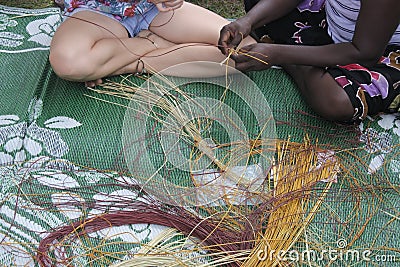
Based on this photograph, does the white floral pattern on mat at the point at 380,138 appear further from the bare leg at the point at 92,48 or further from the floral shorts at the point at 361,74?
the bare leg at the point at 92,48

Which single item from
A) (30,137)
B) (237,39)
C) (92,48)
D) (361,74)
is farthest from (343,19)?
(30,137)

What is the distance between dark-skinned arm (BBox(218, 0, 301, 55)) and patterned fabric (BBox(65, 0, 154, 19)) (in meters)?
0.31

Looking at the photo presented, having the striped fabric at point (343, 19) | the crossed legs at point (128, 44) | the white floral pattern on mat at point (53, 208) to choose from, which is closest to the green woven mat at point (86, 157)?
the white floral pattern on mat at point (53, 208)

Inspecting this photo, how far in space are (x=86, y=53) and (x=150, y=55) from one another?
22 cm

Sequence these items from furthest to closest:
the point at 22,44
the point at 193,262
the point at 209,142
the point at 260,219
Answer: the point at 22,44 < the point at 209,142 < the point at 260,219 < the point at 193,262

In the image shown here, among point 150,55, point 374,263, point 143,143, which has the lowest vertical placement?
point 374,263

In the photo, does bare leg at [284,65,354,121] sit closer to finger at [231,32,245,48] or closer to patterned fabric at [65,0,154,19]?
finger at [231,32,245,48]

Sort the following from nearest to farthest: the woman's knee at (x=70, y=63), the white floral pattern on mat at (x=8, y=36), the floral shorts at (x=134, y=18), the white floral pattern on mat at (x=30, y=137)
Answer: the white floral pattern on mat at (x=30, y=137), the woman's knee at (x=70, y=63), the floral shorts at (x=134, y=18), the white floral pattern on mat at (x=8, y=36)

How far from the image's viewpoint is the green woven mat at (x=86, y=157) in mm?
1416

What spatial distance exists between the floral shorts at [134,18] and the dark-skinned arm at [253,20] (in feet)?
1.00

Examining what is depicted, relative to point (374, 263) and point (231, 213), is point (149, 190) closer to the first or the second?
point (231, 213)

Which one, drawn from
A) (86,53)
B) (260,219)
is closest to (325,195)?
(260,219)

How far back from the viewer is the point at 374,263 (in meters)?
1.37

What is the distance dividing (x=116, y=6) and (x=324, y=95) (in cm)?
71
